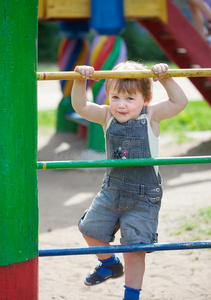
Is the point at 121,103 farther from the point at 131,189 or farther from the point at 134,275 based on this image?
the point at 134,275

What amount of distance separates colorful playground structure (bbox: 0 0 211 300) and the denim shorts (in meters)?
0.22

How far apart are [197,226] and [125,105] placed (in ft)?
5.53

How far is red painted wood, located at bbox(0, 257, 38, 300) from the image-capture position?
1.86 m

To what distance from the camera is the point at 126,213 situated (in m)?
2.15

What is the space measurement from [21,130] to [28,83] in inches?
6.4

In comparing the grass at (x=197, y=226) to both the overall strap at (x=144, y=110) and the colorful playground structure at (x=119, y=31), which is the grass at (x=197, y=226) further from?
the colorful playground structure at (x=119, y=31)

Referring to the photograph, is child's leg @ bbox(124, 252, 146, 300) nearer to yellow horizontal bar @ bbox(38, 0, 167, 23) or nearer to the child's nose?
the child's nose

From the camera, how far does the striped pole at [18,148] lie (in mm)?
1749

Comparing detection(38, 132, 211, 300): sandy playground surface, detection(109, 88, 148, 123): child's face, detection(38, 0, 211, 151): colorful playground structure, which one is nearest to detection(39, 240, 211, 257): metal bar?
detection(109, 88, 148, 123): child's face

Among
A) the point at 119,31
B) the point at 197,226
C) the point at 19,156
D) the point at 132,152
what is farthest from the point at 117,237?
the point at 119,31

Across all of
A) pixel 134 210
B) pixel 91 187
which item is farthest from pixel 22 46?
pixel 91 187

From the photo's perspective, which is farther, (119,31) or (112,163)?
(119,31)

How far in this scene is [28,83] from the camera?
5.88 ft

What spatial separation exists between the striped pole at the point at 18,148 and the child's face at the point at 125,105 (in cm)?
40
